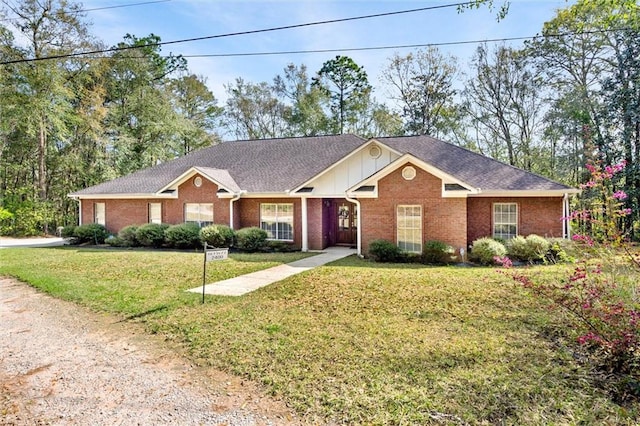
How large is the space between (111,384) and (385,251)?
9.91m

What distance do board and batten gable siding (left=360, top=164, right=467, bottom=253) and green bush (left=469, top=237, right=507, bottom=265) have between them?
53 cm

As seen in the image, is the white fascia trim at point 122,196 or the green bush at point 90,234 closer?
the white fascia trim at point 122,196

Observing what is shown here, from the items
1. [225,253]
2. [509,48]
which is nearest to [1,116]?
[225,253]

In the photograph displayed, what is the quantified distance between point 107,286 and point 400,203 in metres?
9.54

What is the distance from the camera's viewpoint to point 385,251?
42.9 feet

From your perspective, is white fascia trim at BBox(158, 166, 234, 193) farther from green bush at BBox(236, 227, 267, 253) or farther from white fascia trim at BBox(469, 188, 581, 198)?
white fascia trim at BBox(469, 188, 581, 198)

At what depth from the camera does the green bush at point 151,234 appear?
679 inches

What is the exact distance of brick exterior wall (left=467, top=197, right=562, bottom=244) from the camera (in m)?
13.9

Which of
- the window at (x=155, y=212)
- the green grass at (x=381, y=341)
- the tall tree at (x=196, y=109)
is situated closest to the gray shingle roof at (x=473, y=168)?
the green grass at (x=381, y=341)

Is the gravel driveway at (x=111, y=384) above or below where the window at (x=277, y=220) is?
below

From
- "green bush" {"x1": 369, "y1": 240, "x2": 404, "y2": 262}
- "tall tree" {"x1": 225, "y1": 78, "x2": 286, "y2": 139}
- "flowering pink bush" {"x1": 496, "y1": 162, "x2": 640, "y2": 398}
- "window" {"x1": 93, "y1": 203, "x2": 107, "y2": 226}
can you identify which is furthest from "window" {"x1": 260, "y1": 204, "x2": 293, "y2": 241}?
"tall tree" {"x1": 225, "y1": 78, "x2": 286, "y2": 139}

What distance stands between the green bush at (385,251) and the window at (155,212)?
38.4 ft

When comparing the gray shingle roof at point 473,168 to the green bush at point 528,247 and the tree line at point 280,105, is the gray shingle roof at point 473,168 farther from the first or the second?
the tree line at point 280,105

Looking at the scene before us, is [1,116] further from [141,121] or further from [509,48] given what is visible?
[509,48]
